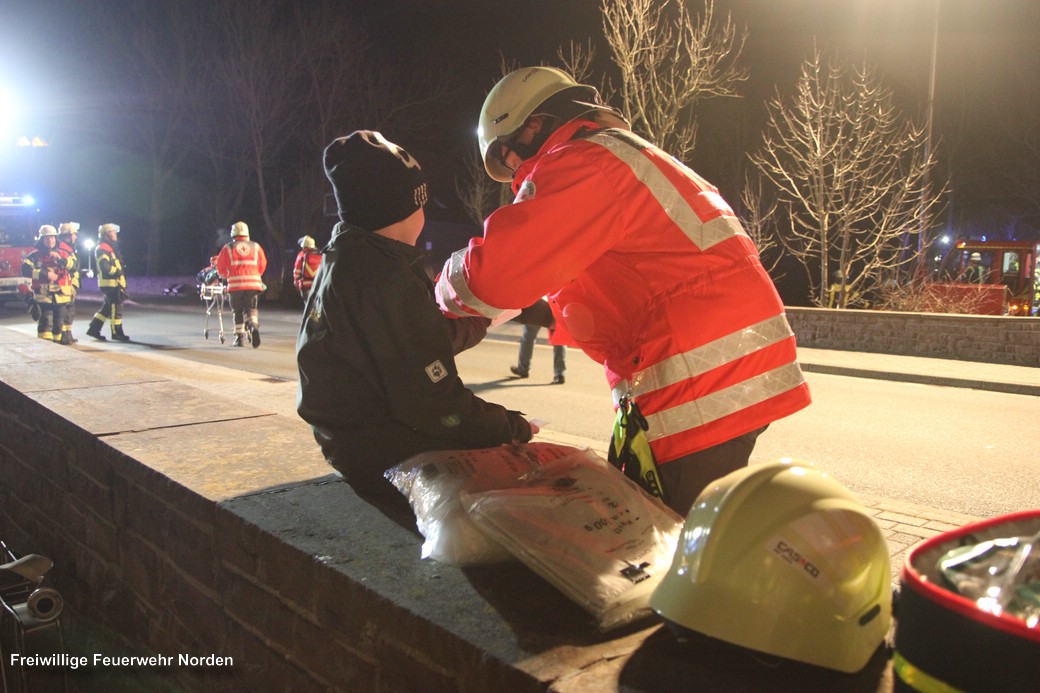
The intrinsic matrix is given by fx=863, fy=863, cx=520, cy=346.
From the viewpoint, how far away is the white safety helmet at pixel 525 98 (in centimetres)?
254

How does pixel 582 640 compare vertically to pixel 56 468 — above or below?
above

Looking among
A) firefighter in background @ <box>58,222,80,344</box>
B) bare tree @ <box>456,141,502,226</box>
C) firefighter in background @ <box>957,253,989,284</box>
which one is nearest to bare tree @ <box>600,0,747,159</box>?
firefighter in background @ <box>957,253,989,284</box>

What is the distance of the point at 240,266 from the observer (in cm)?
1525

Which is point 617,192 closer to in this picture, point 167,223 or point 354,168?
point 354,168

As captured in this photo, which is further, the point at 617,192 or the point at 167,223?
the point at 167,223

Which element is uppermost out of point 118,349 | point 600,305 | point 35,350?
point 600,305

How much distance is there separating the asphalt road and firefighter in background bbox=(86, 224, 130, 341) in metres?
0.64

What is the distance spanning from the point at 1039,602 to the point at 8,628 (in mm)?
3192

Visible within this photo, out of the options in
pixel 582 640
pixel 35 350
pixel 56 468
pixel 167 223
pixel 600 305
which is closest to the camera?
pixel 582 640

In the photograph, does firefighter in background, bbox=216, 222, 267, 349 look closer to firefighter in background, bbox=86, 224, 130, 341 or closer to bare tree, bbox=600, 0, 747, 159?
firefighter in background, bbox=86, 224, 130, 341

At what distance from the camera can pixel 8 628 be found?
304cm

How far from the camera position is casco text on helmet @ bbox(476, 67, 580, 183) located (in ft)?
8.37

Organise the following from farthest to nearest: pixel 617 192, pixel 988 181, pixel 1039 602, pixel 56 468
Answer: pixel 988 181, pixel 56 468, pixel 617 192, pixel 1039 602

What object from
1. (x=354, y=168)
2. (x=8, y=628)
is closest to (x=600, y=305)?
(x=354, y=168)
